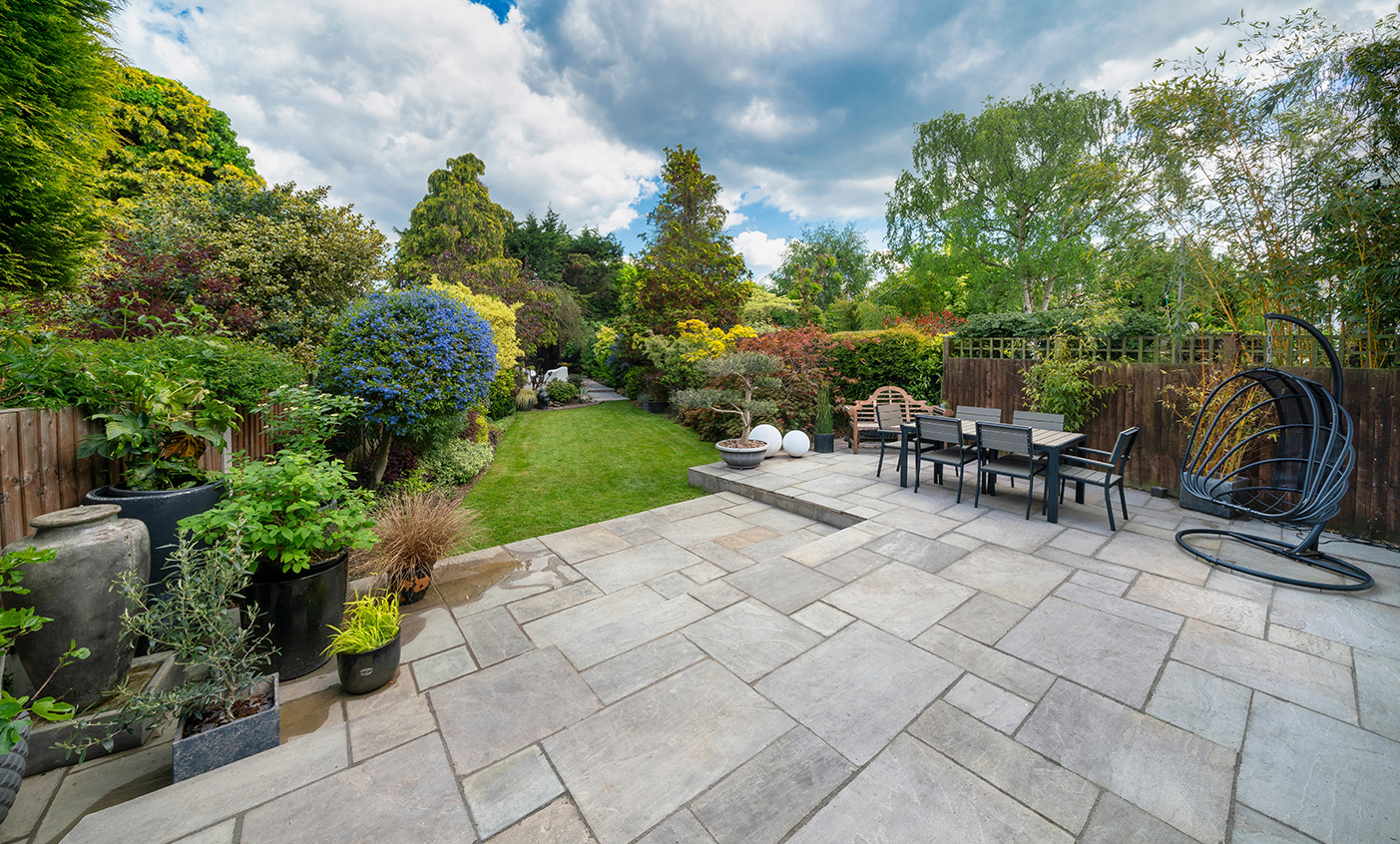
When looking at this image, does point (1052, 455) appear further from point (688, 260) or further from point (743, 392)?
point (688, 260)

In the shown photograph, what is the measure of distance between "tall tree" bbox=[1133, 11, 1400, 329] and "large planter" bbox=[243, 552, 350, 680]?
6513mm

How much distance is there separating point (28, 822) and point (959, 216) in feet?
65.6

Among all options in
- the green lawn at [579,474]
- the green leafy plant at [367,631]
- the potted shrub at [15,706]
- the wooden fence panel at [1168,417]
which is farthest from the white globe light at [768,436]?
the potted shrub at [15,706]

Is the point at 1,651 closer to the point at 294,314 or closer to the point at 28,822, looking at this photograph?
the point at 28,822

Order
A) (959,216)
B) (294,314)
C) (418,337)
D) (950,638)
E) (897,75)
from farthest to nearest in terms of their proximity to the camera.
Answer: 1. (959,216)
2. (897,75)
3. (294,314)
4. (418,337)
5. (950,638)

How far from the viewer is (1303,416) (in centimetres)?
364

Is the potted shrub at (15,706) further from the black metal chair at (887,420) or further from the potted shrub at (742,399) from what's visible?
the black metal chair at (887,420)

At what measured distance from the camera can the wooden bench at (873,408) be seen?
678 centimetres

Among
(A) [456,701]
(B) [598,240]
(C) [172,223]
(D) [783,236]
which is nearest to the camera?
(A) [456,701]

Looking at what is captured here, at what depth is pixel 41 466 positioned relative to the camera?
209 cm

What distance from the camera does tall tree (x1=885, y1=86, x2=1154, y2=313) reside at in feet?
47.9

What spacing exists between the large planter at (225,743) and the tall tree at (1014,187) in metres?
17.5

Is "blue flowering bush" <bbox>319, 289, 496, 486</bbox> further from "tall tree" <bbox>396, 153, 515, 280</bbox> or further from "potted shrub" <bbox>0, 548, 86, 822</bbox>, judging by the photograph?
"tall tree" <bbox>396, 153, 515, 280</bbox>

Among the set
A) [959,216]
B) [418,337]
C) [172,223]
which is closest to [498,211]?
[172,223]
